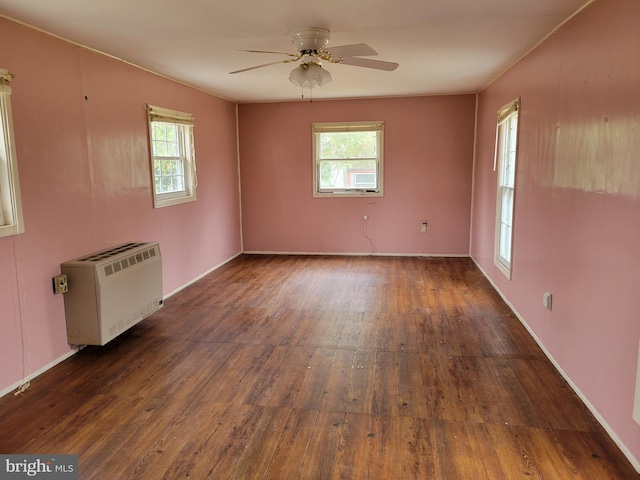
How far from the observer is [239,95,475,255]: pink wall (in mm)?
6453

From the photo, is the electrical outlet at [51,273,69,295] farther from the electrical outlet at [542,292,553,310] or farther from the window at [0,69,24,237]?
the electrical outlet at [542,292,553,310]

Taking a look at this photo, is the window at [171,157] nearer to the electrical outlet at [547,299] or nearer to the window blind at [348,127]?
the window blind at [348,127]

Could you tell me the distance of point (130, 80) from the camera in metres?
4.11

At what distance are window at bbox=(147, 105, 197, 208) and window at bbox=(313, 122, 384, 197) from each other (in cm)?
210

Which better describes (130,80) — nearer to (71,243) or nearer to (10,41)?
(10,41)

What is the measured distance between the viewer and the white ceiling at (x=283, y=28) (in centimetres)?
264

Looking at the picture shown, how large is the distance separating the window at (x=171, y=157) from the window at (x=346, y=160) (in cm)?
210

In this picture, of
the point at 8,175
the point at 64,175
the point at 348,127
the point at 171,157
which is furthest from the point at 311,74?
the point at 348,127

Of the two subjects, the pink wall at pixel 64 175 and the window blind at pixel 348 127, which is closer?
the pink wall at pixel 64 175

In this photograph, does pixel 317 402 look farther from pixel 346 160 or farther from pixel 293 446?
pixel 346 160

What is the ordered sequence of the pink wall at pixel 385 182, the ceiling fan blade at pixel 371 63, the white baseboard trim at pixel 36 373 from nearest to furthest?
1. the white baseboard trim at pixel 36 373
2. the ceiling fan blade at pixel 371 63
3. the pink wall at pixel 385 182

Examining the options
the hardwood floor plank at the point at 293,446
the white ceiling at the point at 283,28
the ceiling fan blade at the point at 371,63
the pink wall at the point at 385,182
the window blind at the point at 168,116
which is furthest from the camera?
the pink wall at the point at 385,182

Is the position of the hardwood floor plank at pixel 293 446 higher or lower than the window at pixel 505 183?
lower

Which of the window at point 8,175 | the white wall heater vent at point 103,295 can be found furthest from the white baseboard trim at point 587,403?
the window at point 8,175
